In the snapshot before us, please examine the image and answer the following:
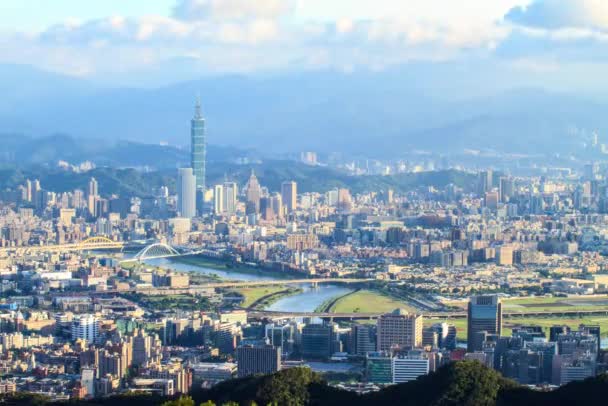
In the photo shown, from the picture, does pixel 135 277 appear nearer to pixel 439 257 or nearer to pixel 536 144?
pixel 439 257

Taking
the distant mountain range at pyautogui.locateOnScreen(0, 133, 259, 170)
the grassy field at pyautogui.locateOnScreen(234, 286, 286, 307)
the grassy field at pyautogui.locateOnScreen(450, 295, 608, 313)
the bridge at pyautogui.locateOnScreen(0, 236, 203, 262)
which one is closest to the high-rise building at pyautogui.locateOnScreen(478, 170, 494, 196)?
the distant mountain range at pyautogui.locateOnScreen(0, 133, 259, 170)

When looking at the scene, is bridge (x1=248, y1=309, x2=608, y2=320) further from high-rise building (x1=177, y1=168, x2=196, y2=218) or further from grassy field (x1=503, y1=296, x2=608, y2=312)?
high-rise building (x1=177, y1=168, x2=196, y2=218)

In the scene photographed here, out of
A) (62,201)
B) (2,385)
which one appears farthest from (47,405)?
(62,201)

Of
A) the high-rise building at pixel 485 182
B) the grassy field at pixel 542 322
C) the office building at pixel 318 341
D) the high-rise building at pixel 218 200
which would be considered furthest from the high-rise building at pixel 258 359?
the high-rise building at pixel 485 182

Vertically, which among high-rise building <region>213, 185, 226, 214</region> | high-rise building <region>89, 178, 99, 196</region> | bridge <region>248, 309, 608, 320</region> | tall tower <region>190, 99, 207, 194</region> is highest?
tall tower <region>190, 99, 207, 194</region>

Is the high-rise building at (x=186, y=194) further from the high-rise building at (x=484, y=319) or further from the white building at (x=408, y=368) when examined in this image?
the white building at (x=408, y=368)

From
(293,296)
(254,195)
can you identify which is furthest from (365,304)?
(254,195)

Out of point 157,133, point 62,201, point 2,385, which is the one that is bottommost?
point 2,385
